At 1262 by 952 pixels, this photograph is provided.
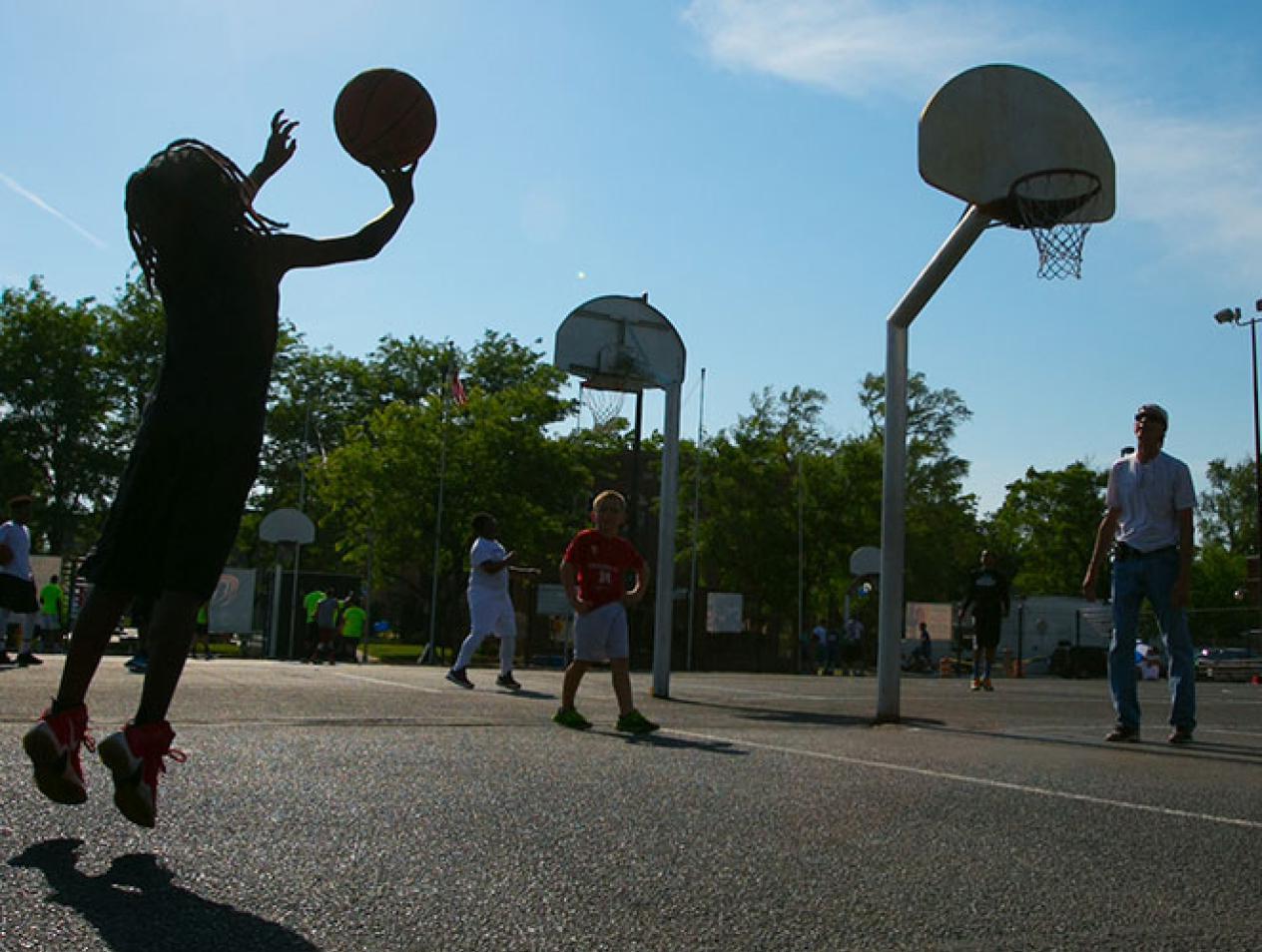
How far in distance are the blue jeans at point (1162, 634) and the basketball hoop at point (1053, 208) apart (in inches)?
123

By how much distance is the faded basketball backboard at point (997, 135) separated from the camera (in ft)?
30.3

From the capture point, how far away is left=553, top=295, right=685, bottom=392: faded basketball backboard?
1249 cm

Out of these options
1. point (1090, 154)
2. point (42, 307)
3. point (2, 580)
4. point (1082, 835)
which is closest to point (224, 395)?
point (1082, 835)

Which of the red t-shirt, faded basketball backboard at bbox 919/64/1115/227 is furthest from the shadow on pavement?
faded basketball backboard at bbox 919/64/1115/227

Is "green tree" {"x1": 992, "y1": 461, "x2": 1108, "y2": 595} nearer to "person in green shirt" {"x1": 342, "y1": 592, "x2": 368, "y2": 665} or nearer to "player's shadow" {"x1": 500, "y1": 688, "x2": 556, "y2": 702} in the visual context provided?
"person in green shirt" {"x1": 342, "y1": 592, "x2": 368, "y2": 665}

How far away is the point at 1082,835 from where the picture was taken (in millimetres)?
3684

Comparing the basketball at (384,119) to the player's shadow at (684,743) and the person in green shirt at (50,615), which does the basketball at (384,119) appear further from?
the person in green shirt at (50,615)

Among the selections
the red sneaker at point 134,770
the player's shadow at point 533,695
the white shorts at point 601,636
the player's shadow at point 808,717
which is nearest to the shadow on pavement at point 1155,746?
the player's shadow at point 808,717

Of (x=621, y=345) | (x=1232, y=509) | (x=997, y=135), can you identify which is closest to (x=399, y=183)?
(x=997, y=135)

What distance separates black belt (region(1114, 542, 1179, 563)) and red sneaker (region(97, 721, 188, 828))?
233 inches

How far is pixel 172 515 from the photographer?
3344 millimetres

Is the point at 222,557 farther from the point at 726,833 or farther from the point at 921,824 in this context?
the point at 921,824

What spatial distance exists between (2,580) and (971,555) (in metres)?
55.6

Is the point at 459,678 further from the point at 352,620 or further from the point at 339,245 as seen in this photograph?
the point at 352,620
